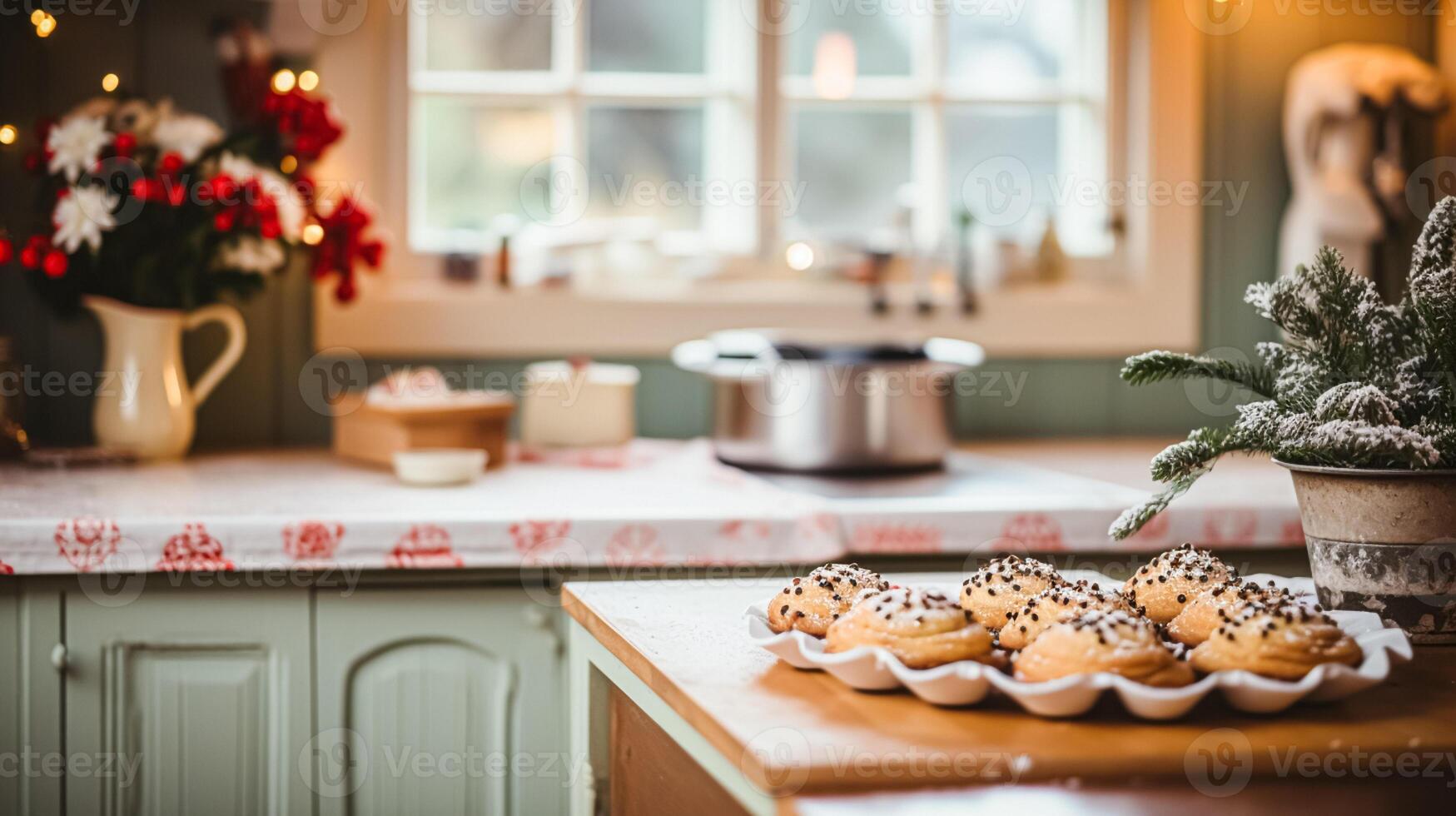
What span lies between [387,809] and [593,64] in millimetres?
1279

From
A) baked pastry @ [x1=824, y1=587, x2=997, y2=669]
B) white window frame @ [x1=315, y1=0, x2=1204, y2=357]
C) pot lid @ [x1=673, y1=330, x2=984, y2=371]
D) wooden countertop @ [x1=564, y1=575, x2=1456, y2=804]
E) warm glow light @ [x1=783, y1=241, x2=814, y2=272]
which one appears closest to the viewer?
wooden countertop @ [x1=564, y1=575, x2=1456, y2=804]

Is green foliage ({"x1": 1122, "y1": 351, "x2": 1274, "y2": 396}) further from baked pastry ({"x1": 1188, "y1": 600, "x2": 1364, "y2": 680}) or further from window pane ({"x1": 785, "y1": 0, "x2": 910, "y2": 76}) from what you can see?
window pane ({"x1": 785, "y1": 0, "x2": 910, "y2": 76})

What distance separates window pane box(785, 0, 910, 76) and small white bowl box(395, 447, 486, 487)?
37.8 inches

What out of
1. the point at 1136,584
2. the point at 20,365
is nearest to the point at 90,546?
the point at 20,365

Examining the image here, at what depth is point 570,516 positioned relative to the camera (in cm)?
147

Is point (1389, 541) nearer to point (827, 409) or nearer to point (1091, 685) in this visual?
point (1091, 685)

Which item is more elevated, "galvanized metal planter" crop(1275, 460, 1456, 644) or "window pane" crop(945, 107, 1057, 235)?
"window pane" crop(945, 107, 1057, 235)

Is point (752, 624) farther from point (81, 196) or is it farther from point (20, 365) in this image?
point (20, 365)

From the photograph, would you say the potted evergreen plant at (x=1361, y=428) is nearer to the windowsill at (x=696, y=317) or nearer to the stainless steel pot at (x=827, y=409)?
the stainless steel pot at (x=827, y=409)

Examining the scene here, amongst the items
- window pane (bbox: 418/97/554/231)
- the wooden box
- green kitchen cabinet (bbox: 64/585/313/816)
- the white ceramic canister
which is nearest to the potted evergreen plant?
green kitchen cabinet (bbox: 64/585/313/816)

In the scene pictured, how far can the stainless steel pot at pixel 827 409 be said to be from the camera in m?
1.75

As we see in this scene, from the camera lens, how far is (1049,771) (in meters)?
0.67

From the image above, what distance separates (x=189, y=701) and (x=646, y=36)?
131 centimetres

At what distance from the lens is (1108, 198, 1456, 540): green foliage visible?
888 mm
